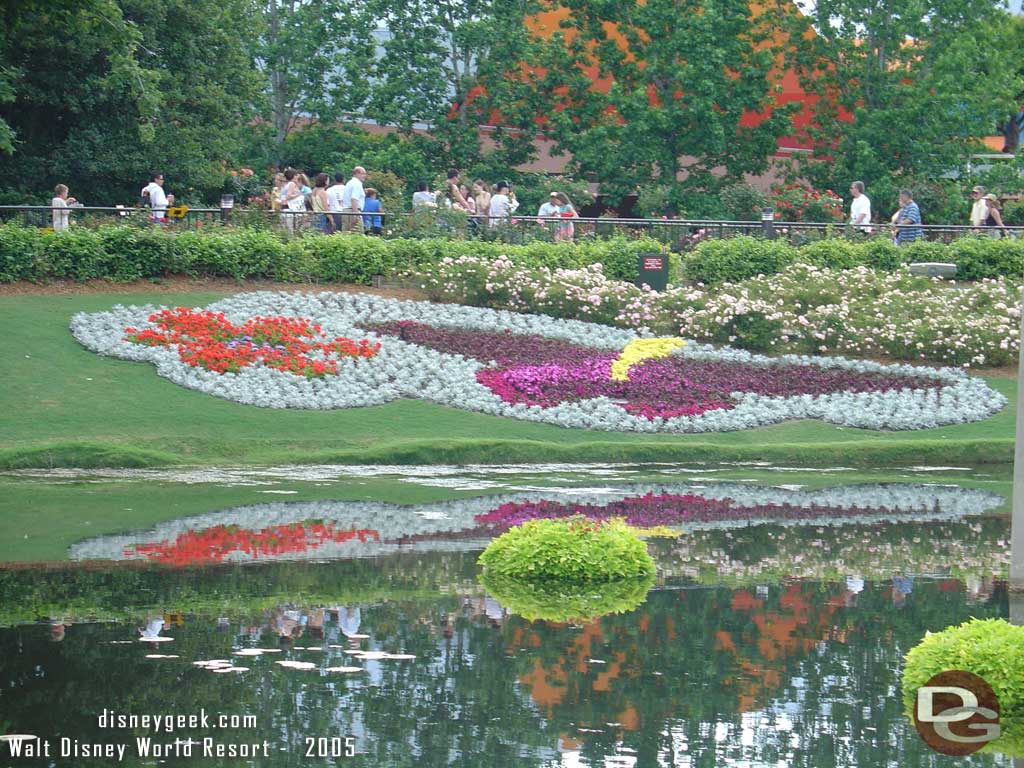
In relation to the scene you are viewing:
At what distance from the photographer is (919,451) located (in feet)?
58.0

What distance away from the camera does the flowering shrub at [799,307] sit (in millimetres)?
22109

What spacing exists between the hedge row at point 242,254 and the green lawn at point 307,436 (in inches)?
124

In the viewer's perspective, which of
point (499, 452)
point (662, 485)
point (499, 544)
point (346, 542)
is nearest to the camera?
point (499, 544)

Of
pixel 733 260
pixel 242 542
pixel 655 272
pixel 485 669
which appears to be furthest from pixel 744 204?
pixel 485 669

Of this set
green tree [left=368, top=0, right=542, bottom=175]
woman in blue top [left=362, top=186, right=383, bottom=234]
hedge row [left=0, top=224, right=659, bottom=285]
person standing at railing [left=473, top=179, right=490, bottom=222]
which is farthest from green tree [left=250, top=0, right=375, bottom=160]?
hedge row [left=0, top=224, right=659, bottom=285]

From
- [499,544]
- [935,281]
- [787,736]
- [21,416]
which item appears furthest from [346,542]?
[935,281]

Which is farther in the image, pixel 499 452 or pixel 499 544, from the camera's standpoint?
pixel 499 452

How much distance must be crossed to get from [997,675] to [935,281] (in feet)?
59.7

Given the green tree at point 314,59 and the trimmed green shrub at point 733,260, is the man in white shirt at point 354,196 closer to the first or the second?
the trimmed green shrub at point 733,260

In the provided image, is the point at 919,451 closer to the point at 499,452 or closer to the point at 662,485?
the point at 662,485

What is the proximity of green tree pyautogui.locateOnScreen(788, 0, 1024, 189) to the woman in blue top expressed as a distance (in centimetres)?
1392

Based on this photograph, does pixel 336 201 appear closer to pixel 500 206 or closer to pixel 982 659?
pixel 500 206

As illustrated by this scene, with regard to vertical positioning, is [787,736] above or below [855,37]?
below

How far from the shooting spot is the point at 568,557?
425 inches
